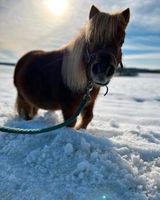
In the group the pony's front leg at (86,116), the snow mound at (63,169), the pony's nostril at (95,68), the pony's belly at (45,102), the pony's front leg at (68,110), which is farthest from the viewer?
the pony's front leg at (86,116)

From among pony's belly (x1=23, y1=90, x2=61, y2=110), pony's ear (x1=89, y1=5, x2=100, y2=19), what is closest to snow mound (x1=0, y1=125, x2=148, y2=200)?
pony's belly (x1=23, y1=90, x2=61, y2=110)

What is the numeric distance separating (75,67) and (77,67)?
30 millimetres

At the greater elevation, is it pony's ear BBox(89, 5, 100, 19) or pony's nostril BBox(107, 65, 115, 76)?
pony's ear BBox(89, 5, 100, 19)

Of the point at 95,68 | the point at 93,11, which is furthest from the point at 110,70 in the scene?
the point at 93,11

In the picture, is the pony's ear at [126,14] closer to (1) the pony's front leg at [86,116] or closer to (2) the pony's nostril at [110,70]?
(2) the pony's nostril at [110,70]

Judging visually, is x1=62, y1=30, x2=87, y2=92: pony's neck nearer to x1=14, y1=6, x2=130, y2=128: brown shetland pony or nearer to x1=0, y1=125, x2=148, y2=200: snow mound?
x1=14, y1=6, x2=130, y2=128: brown shetland pony

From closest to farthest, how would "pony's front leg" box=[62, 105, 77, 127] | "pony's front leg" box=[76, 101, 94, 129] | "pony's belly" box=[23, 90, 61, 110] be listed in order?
1. "pony's front leg" box=[62, 105, 77, 127]
2. "pony's belly" box=[23, 90, 61, 110]
3. "pony's front leg" box=[76, 101, 94, 129]

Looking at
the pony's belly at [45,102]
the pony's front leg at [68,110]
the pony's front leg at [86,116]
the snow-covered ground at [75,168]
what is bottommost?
the pony's front leg at [86,116]

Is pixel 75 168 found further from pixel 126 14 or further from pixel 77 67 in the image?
pixel 126 14

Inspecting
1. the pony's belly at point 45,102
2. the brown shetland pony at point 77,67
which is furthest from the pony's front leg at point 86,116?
the pony's belly at point 45,102

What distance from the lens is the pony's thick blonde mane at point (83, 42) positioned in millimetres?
3051

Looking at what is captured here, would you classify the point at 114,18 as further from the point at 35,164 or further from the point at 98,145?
the point at 35,164

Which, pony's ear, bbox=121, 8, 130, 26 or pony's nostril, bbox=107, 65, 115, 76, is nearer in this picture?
pony's nostril, bbox=107, 65, 115, 76

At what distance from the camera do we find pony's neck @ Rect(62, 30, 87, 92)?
11.0ft
